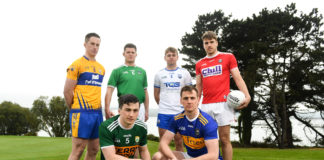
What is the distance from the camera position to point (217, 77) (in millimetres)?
4031

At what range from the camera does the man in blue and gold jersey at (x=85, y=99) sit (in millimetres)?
3656

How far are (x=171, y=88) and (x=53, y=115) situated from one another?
47.6 metres

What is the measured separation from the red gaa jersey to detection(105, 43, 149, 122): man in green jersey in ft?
3.93

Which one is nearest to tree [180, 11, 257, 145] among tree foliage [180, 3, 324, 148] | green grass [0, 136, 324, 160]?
tree foliage [180, 3, 324, 148]

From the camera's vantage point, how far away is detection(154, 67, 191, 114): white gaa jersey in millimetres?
4809

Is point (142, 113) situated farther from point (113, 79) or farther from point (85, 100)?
point (85, 100)

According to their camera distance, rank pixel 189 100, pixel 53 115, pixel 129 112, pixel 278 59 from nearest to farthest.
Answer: pixel 129 112 → pixel 189 100 → pixel 278 59 → pixel 53 115

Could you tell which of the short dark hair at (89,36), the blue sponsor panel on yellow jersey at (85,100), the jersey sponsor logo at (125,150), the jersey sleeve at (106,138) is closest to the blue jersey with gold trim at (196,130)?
the jersey sponsor logo at (125,150)

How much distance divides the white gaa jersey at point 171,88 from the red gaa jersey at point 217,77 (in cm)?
82

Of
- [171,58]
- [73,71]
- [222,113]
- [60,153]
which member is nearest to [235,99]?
[222,113]

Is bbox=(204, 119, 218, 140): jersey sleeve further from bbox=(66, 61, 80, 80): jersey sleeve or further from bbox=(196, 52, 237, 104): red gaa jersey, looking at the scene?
bbox=(66, 61, 80, 80): jersey sleeve

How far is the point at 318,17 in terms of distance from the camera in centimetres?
2128

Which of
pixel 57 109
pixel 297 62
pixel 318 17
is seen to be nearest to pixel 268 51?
pixel 297 62

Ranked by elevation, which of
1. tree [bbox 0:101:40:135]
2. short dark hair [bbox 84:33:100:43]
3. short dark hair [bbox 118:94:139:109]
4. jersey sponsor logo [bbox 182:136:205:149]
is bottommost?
tree [bbox 0:101:40:135]
